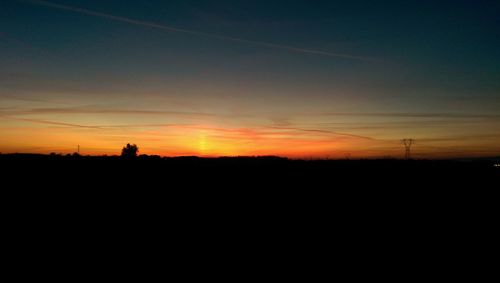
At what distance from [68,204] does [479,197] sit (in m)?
24.6

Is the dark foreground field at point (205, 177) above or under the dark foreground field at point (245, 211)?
above

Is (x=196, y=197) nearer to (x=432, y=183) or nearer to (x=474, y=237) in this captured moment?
(x=474, y=237)

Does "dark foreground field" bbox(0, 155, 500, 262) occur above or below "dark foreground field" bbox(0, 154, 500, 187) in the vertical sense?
below

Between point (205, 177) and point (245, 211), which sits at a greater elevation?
point (205, 177)

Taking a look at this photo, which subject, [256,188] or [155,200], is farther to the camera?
[256,188]

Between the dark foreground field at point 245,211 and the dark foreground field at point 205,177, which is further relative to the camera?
the dark foreground field at point 205,177

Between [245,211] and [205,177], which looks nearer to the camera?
[245,211]

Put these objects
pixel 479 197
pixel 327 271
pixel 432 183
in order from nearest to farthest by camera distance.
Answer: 1. pixel 327 271
2. pixel 479 197
3. pixel 432 183

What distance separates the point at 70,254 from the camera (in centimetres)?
1126

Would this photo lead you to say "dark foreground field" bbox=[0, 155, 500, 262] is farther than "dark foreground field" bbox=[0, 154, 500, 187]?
No

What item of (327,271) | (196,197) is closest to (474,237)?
(327,271)

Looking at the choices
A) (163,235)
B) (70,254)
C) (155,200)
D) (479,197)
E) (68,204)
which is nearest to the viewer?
(70,254)

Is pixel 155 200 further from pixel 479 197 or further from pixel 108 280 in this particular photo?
pixel 479 197

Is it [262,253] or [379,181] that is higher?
[379,181]
